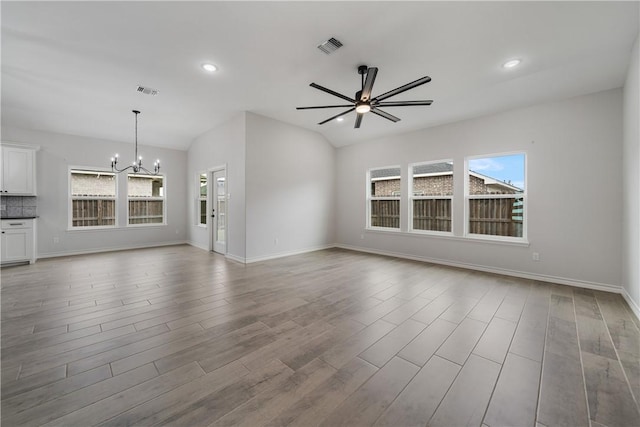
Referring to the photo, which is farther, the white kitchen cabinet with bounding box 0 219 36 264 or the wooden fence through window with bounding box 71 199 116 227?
the wooden fence through window with bounding box 71 199 116 227

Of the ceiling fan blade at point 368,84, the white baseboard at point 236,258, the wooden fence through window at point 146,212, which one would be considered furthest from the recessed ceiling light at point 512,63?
the wooden fence through window at point 146,212

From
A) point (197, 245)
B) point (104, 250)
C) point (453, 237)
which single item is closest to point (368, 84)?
point (453, 237)

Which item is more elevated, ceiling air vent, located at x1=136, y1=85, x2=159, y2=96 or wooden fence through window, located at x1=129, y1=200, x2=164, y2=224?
ceiling air vent, located at x1=136, y1=85, x2=159, y2=96

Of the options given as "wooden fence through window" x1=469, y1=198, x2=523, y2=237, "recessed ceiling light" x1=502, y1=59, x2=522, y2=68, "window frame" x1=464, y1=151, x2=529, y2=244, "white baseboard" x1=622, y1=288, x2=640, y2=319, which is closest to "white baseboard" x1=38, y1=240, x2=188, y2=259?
"window frame" x1=464, y1=151, x2=529, y2=244

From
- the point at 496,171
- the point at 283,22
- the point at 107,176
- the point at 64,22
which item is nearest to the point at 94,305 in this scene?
the point at 64,22

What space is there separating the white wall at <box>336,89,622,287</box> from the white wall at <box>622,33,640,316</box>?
0.18m

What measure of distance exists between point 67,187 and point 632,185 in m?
10.0

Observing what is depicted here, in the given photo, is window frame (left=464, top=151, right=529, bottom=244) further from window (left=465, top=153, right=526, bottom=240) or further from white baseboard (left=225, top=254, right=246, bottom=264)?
white baseboard (left=225, top=254, right=246, bottom=264)

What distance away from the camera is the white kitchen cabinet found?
15.2ft

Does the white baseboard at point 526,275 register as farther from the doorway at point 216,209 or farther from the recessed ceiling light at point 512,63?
the doorway at point 216,209

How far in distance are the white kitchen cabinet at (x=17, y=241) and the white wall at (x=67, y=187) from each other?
1.77ft

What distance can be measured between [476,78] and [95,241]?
8.63 meters

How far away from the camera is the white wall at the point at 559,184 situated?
11.5 ft

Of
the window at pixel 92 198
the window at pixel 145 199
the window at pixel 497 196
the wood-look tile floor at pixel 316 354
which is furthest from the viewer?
the window at pixel 145 199
